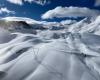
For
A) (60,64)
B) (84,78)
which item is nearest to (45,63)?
(60,64)

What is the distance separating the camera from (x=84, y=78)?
606cm

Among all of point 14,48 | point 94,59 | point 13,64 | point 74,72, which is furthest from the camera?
point 14,48

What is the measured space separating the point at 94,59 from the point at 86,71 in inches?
55.8

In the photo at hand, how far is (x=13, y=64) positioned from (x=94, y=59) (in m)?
2.74

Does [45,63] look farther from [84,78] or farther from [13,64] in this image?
[84,78]

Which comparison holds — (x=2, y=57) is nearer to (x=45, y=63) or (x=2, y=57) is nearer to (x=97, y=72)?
(x=45, y=63)

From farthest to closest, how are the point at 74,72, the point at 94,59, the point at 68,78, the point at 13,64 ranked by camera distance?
the point at 94,59 → the point at 13,64 → the point at 74,72 → the point at 68,78

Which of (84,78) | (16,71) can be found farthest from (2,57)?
(84,78)

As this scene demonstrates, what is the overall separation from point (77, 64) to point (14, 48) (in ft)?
10.1

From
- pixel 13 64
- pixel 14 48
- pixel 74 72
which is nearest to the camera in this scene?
pixel 74 72

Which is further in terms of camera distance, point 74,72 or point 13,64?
point 13,64

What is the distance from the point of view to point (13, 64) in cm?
689

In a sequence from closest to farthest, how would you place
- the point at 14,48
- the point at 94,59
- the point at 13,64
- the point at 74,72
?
the point at 74,72, the point at 13,64, the point at 94,59, the point at 14,48

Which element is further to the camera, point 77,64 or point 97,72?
point 77,64
